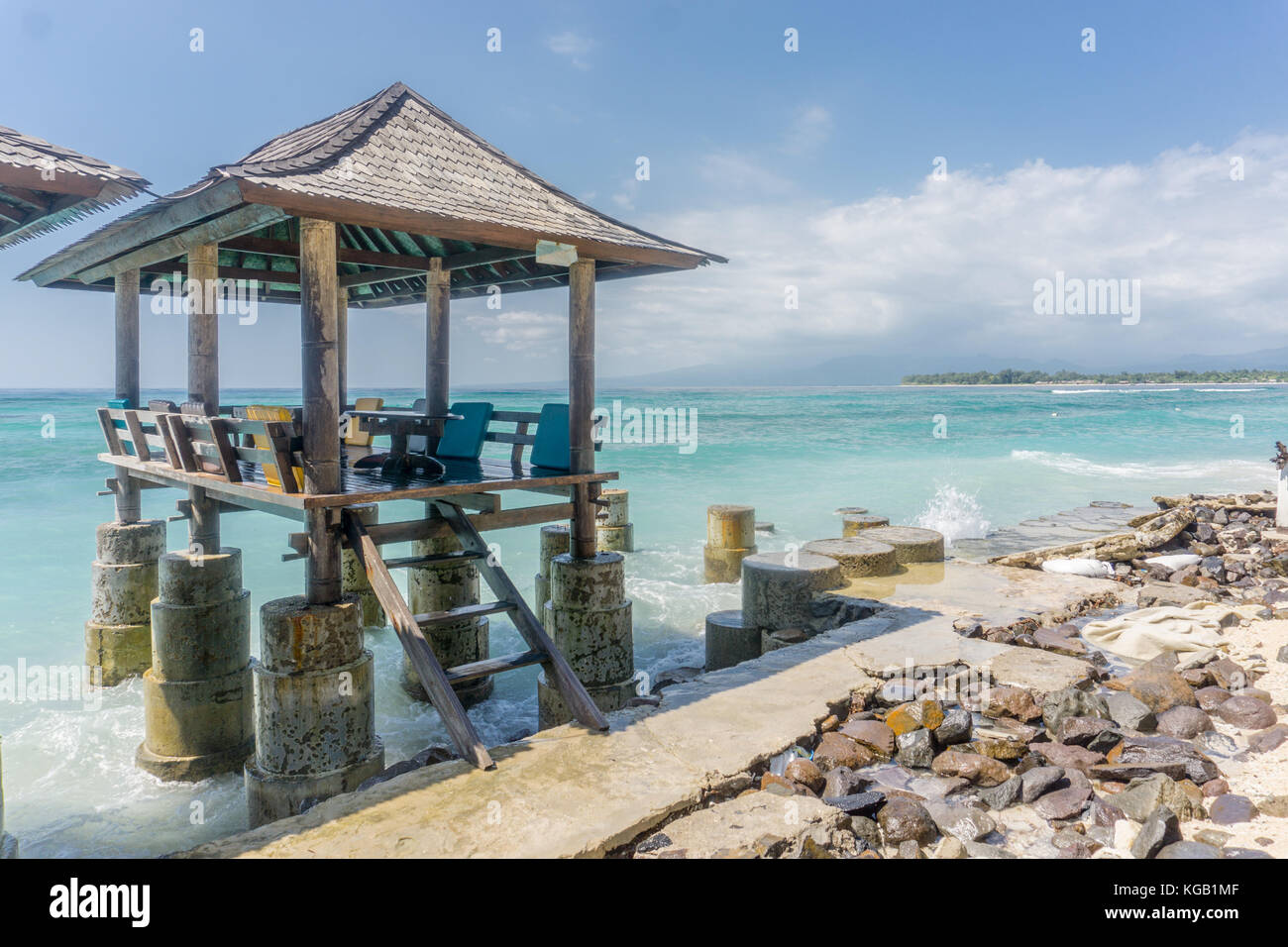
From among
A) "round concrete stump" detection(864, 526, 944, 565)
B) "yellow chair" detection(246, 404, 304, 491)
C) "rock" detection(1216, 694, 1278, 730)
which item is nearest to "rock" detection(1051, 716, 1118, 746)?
"rock" detection(1216, 694, 1278, 730)

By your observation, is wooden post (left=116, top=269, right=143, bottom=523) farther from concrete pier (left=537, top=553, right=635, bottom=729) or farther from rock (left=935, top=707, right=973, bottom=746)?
rock (left=935, top=707, right=973, bottom=746)

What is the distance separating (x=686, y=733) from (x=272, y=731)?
278 centimetres

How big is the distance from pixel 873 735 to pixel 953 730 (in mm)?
482

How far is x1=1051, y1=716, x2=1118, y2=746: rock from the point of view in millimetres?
4652

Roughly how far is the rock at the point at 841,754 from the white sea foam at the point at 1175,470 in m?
25.3

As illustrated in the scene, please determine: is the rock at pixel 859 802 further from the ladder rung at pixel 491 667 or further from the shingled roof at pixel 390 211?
the shingled roof at pixel 390 211

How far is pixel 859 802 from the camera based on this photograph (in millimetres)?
3973

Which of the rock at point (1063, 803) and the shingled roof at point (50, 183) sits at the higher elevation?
the shingled roof at point (50, 183)

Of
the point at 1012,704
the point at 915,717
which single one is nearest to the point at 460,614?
the point at 915,717

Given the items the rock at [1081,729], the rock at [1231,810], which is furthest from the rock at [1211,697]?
the rock at [1231,810]

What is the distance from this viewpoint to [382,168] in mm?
6145

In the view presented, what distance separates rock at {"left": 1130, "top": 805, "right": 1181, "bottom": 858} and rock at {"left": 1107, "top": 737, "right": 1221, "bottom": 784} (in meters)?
0.69

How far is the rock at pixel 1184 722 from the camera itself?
477 cm
